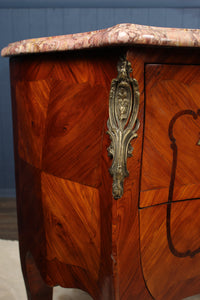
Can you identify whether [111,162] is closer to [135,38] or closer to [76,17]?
[135,38]

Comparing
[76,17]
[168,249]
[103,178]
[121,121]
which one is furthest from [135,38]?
[76,17]

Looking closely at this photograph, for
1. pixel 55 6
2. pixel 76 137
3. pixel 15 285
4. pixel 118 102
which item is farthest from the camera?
pixel 55 6

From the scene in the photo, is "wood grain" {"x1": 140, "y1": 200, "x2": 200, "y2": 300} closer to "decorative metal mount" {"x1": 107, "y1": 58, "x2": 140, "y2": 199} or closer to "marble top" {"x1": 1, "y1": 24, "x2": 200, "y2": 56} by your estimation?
"decorative metal mount" {"x1": 107, "y1": 58, "x2": 140, "y2": 199}

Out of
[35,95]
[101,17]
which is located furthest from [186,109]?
[101,17]

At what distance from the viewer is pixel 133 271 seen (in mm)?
720

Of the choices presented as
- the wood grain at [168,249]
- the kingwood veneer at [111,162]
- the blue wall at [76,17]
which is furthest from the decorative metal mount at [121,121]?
the blue wall at [76,17]

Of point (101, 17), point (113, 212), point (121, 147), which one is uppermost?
point (101, 17)

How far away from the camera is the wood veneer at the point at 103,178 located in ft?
2.13

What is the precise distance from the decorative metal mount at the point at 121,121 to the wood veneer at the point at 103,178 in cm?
2

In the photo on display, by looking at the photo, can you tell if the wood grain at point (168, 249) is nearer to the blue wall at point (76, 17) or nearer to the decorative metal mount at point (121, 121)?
the decorative metal mount at point (121, 121)

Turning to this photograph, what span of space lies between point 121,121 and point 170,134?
133 millimetres

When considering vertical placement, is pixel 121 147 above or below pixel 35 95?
below

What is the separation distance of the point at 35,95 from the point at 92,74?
21cm

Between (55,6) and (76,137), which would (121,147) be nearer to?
(76,137)
